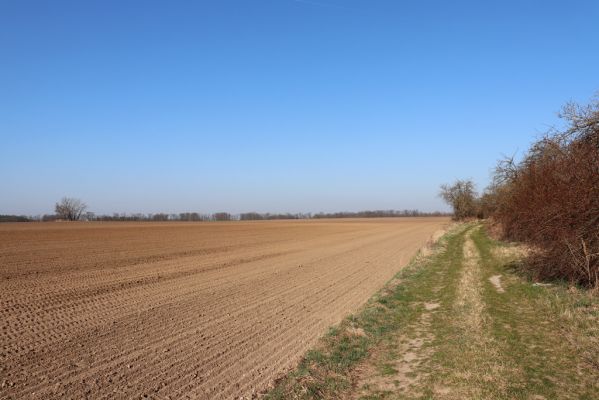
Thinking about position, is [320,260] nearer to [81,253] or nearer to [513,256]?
[513,256]

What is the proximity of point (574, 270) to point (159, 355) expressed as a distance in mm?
11251

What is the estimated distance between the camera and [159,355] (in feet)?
28.9

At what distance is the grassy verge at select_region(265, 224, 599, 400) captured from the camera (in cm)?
629

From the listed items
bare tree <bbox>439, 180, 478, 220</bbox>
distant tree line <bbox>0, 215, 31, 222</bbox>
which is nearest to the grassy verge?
bare tree <bbox>439, 180, 478, 220</bbox>

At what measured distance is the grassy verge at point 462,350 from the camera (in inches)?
247

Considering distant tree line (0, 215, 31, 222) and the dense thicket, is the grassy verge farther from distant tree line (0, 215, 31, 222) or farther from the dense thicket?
distant tree line (0, 215, 31, 222)

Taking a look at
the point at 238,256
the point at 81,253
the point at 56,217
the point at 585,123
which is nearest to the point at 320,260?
the point at 238,256

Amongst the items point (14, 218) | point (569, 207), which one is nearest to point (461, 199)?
point (569, 207)

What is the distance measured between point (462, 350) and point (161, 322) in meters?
7.39

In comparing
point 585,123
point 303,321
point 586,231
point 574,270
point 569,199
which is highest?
point 585,123

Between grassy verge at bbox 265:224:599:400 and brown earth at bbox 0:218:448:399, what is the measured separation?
0.92 meters

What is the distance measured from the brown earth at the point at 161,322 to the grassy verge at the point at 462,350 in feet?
3.01

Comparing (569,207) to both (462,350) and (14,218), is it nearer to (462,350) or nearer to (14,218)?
(462,350)

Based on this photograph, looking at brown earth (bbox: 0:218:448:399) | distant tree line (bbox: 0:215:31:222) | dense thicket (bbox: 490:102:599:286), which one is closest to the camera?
brown earth (bbox: 0:218:448:399)
